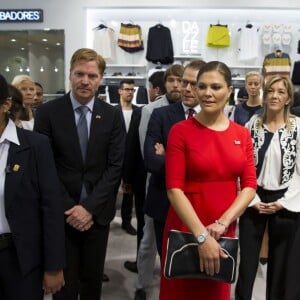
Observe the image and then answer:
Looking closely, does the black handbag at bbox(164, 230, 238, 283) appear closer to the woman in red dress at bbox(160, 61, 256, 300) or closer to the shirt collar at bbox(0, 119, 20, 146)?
the woman in red dress at bbox(160, 61, 256, 300)

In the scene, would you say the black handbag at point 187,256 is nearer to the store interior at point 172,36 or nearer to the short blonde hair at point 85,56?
the short blonde hair at point 85,56

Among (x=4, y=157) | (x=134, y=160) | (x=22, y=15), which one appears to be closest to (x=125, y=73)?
(x=22, y=15)

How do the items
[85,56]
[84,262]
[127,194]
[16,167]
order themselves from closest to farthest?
1. [16,167]
2. [85,56]
3. [84,262]
4. [127,194]

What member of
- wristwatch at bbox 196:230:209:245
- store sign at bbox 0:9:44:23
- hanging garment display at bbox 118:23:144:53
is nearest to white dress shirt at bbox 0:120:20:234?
wristwatch at bbox 196:230:209:245

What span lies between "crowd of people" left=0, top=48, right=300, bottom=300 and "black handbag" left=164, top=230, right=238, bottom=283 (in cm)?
4

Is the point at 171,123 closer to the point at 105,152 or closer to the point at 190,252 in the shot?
the point at 105,152

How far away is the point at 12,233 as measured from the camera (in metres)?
1.56

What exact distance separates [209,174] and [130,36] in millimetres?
5836

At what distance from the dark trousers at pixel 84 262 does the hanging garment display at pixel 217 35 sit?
5.56 metres

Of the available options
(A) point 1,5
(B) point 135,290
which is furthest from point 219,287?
(A) point 1,5

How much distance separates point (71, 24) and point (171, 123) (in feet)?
18.2

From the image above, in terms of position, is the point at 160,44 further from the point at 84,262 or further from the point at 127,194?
the point at 84,262

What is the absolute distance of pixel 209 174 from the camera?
5.73 ft

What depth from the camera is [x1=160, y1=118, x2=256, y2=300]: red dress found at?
5.70 feet
